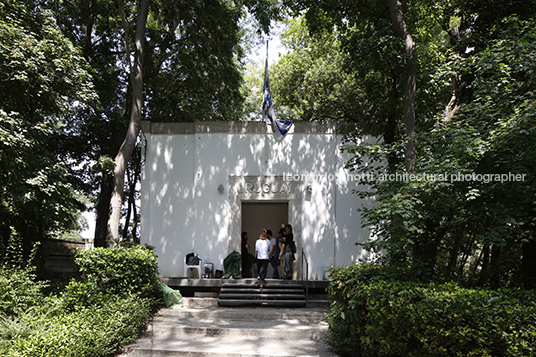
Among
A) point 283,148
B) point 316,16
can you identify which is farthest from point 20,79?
point 316,16

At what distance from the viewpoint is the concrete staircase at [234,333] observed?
6934 mm

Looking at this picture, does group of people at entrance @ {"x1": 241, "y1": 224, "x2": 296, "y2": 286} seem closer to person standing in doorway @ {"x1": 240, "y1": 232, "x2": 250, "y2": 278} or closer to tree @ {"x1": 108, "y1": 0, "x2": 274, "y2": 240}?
person standing in doorway @ {"x1": 240, "y1": 232, "x2": 250, "y2": 278}

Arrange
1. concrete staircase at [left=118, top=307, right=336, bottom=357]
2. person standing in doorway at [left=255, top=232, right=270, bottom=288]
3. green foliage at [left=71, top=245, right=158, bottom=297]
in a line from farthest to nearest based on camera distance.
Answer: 1. person standing in doorway at [left=255, top=232, right=270, bottom=288]
2. green foliage at [left=71, top=245, right=158, bottom=297]
3. concrete staircase at [left=118, top=307, right=336, bottom=357]

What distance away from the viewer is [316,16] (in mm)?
12758

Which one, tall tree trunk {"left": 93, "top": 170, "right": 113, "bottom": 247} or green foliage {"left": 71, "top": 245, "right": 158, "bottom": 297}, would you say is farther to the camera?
tall tree trunk {"left": 93, "top": 170, "right": 113, "bottom": 247}

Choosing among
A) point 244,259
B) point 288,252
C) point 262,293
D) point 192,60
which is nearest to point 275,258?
point 288,252

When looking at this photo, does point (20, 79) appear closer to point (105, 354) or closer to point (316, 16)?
point (105, 354)

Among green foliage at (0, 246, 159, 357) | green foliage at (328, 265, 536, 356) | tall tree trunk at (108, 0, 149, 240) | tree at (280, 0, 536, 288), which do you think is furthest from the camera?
tall tree trunk at (108, 0, 149, 240)

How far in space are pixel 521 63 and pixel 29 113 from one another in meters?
10.8

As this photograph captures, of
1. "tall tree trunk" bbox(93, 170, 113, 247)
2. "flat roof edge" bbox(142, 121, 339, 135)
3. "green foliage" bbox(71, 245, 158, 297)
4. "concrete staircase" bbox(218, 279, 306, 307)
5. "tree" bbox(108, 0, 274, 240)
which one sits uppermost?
"tree" bbox(108, 0, 274, 240)

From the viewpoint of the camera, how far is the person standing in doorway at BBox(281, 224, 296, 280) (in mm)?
11664

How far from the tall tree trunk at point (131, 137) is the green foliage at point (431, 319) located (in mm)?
6891

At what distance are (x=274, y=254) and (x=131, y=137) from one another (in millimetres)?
5343

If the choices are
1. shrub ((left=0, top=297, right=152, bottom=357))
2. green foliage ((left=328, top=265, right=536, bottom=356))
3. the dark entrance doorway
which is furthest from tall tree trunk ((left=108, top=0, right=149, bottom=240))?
green foliage ((left=328, top=265, right=536, bottom=356))
